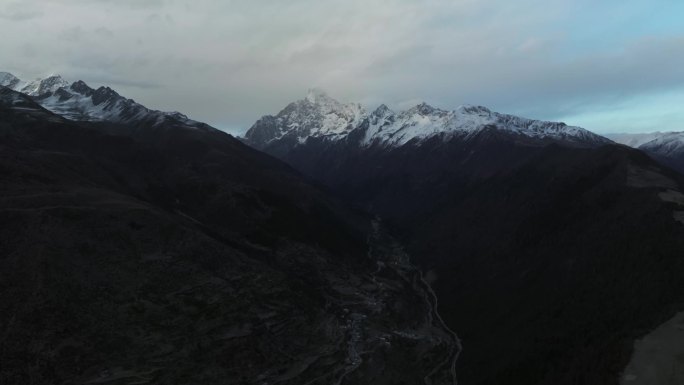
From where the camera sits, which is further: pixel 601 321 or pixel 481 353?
pixel 481 353

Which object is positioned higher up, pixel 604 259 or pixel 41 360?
pixel 604 259

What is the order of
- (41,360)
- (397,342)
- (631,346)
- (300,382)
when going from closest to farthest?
(41,360) < (631,346) < (300,382) < (397,342)

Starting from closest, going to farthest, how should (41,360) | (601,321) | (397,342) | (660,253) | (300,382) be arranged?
(41,360) → (300,382) → (601,321) → (660,253) → (397,342)

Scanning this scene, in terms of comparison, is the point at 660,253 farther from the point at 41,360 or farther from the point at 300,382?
the point at 41,360

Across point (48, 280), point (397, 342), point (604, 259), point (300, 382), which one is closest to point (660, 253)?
point (604, 259)

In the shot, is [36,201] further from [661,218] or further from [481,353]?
[661,218]

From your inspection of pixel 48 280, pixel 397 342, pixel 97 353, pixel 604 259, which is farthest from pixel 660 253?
pixel 48 280

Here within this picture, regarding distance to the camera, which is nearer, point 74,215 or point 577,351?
point 577,351

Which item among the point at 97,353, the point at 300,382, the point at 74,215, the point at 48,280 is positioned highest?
the point at 74,215

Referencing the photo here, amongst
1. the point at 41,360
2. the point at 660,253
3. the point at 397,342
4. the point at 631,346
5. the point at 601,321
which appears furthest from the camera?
the point at 397,342
